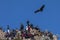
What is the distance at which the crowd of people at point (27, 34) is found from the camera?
83.0 meters

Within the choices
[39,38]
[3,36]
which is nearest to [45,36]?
[39,38]

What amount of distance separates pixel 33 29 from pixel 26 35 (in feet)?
9.73

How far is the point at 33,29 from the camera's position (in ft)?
279

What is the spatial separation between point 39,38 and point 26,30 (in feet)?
13.5

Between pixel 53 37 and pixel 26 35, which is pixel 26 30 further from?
pixel 53 37

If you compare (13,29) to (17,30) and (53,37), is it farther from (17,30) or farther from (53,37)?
(53,37)

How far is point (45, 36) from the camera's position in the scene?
85.1m

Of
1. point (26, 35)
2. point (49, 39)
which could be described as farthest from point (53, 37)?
point (26, 35)

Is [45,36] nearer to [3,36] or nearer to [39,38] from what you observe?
[39,38]

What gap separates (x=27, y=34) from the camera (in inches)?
3258

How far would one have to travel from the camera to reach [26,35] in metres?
82.6

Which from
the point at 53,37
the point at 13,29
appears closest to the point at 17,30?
the point at 13,29

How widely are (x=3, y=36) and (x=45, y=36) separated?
6609 mm

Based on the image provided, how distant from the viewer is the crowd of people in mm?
83000
